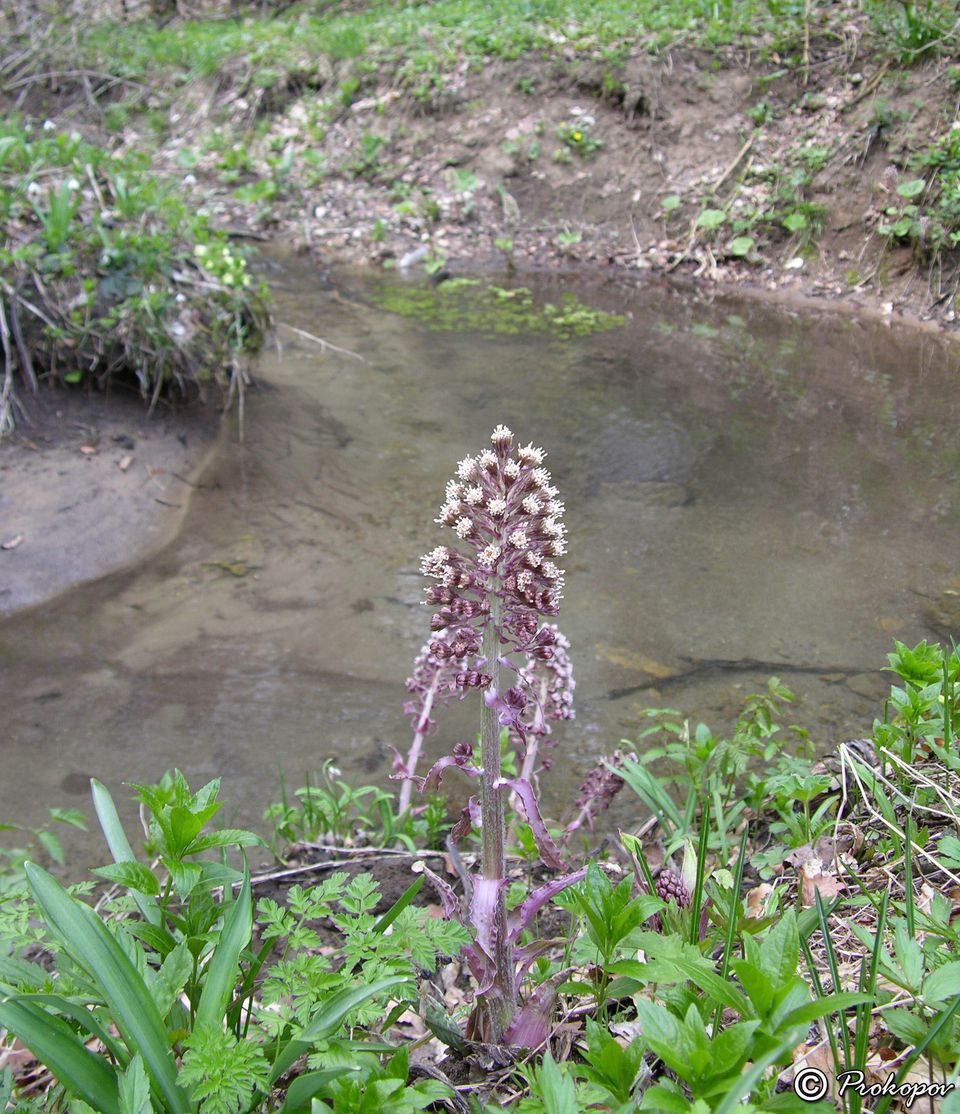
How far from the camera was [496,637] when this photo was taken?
1.83 meters

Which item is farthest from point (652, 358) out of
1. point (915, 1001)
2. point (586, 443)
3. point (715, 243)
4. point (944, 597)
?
point (915, 1001)

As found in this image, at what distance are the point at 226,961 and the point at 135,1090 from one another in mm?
248

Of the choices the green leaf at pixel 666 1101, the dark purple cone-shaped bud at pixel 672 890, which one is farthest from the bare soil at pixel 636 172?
the green leaf at pixel 666 1101

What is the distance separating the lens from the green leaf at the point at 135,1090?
142cm

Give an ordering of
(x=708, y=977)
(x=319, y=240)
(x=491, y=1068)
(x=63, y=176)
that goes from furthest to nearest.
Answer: (x=319, y=240) → (x=63, y=176) → (x=491, y=1068) → (x=708, y=977)

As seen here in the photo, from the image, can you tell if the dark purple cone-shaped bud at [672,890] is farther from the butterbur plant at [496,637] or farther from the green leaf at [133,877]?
the green leaf at [133,877]

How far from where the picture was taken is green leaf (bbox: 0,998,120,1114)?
1467 mm

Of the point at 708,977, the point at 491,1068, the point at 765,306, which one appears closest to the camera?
the point at 708,977

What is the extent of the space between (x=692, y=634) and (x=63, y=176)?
4754 millimetres

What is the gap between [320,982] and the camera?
162 centimetres

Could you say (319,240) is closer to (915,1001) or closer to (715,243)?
(715,243)

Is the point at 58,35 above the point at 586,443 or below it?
above
